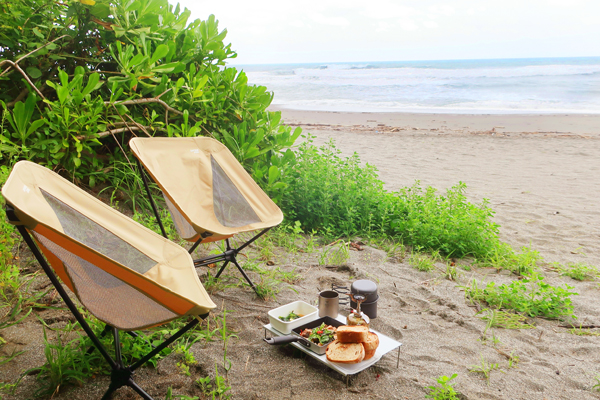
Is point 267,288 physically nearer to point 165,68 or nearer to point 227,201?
point 227,201

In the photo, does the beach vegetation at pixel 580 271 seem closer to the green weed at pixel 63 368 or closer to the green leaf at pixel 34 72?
the green weed at pixel 63 368

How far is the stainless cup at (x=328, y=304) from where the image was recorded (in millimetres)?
2211

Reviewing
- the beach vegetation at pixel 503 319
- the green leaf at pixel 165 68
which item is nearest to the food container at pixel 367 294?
the beach vegetation at pixel 503 319

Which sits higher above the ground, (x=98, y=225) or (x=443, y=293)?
(x=98, y=225)

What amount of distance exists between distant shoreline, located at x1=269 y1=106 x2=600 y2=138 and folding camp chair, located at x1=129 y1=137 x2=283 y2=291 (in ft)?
27.0

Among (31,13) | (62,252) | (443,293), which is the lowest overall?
(443,293)

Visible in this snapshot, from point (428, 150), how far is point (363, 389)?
6.88 metres

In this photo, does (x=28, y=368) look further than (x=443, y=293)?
No

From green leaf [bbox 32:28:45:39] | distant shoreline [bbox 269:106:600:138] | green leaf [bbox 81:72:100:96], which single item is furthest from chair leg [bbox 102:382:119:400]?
distant shoreline [bbox 269:106:600:138]

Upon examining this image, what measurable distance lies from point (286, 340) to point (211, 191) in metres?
1.18

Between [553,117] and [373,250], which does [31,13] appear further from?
[553,117]

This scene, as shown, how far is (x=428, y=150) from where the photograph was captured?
8.05 m

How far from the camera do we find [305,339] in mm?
1970

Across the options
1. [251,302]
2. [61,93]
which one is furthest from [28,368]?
[61,93]
